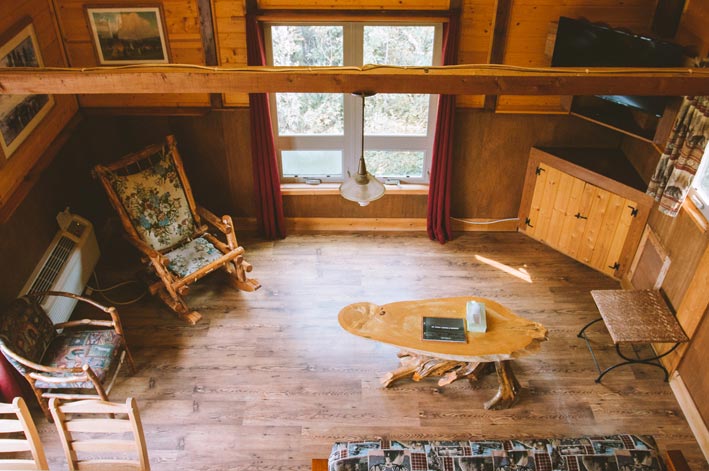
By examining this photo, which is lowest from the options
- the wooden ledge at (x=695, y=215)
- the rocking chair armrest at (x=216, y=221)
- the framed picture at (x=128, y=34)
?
the rocking chair armrest at (x=216, y=221)

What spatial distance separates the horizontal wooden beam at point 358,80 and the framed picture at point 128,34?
2.14 metres

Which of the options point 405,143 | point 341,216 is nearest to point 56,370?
point 341,216

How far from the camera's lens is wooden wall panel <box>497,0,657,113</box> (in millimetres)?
5133

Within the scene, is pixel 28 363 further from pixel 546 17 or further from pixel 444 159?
pixel 546 17

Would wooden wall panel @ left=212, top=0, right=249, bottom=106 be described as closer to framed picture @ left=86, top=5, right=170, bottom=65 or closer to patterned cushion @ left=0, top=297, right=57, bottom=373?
framed picture @ left=86, top=5, right=170, bottom=65

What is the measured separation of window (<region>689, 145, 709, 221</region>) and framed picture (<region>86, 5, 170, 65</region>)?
4.60 metres

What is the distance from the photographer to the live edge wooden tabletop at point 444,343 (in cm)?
406

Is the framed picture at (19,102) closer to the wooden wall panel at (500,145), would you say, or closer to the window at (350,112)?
the window at (350,112)

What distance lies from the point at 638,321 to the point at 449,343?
1539mm

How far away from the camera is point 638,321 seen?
14.6 feet

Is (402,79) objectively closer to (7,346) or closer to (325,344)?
(325,344)

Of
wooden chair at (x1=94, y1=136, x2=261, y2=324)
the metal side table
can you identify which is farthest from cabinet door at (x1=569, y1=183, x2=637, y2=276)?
wooden chair at (x1=94, y1=136, x2=261, y2=324)

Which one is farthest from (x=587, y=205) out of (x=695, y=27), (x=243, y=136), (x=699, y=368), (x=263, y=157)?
(x=243, y=136)

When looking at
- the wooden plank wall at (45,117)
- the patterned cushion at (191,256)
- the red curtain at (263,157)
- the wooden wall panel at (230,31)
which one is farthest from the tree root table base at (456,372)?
the wooden plank wall at (45,117)
